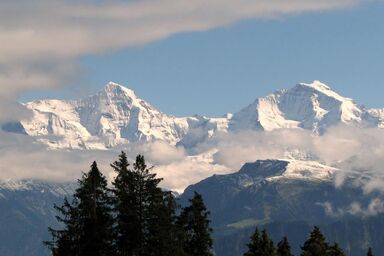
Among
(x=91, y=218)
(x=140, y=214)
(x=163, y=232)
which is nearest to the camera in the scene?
(x=91, y=218)

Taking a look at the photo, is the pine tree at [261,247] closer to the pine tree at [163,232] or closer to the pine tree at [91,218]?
the pine tree at [163,232]

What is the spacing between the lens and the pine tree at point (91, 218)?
77.6 m

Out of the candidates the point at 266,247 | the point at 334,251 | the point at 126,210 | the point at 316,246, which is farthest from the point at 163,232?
the point at 334,251

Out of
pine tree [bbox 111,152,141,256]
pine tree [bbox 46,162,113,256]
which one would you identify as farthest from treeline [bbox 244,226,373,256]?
pine tree [bbox 46,162,113,256]

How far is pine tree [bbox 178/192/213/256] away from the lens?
3622 inches

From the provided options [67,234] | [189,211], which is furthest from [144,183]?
[189,211]

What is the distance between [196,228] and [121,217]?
15937 millimetres

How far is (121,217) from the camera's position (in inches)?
3073

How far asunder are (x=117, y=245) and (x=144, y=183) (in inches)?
214

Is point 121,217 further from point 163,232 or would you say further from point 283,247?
point 283,247

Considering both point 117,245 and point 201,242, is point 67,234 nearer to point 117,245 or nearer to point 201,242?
point 117,245

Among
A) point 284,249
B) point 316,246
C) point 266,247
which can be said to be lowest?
point 266,247

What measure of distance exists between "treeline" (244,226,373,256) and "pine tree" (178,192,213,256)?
5.80m

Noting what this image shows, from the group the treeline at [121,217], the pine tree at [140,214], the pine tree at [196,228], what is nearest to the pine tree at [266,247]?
the pine tree at [196,228]
